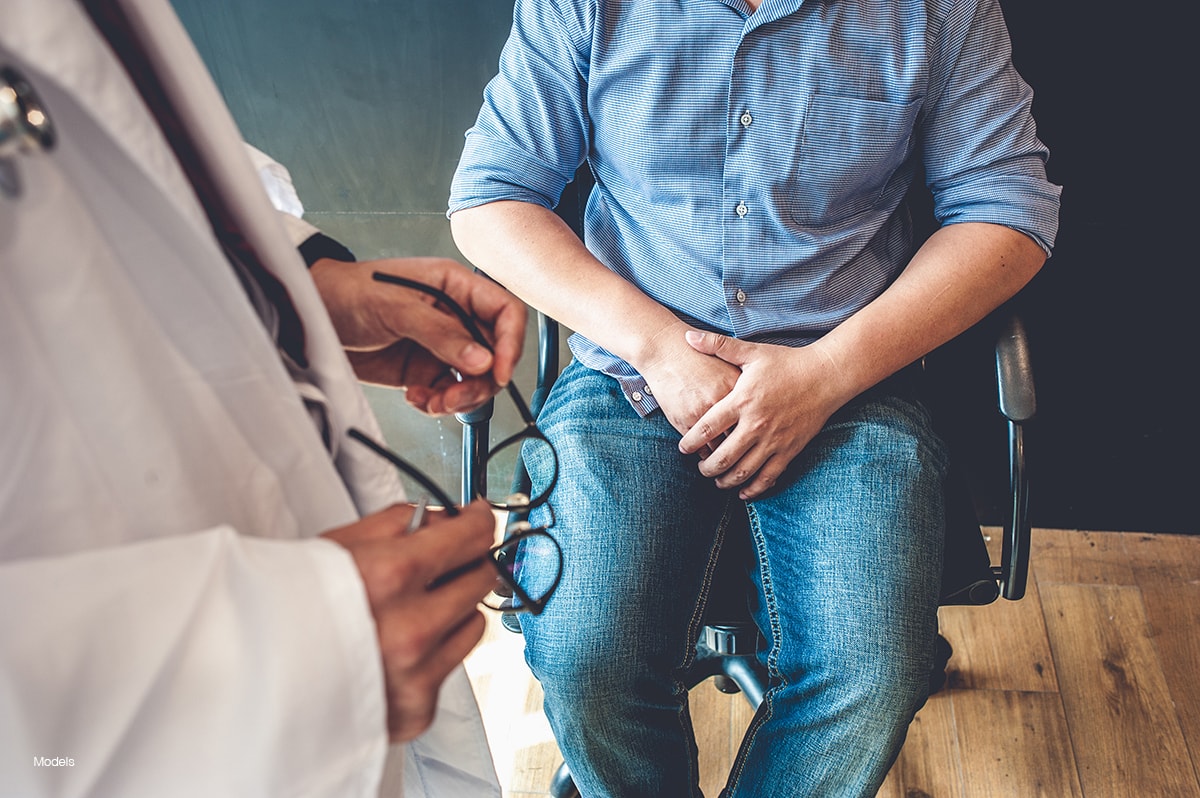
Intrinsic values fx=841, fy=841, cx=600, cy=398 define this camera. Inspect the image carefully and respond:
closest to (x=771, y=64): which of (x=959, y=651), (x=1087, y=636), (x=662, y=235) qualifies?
(x=662, y=235)

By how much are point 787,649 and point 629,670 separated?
0.73 feet

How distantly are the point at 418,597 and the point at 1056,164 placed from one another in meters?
1.45

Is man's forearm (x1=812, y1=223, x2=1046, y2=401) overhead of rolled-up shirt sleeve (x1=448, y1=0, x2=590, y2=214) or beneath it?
beneath

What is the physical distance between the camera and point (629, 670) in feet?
3.48

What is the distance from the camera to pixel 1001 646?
1.75 m

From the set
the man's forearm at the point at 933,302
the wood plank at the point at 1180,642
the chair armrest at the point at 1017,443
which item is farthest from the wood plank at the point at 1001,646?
the man's forearm at the point at 933,302

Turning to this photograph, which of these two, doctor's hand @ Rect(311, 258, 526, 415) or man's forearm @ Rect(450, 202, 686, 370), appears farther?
man's forearm @ Rect(450, 202, 686, 370)

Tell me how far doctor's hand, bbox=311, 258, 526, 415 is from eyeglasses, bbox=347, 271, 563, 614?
0.06 feet

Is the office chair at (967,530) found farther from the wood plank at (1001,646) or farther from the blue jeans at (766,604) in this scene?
the wood plank at (1001,646)

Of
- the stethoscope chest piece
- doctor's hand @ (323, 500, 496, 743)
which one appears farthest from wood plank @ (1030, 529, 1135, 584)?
the stethoscope chest piece

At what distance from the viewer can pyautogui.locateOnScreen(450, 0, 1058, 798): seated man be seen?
1074 millimetres

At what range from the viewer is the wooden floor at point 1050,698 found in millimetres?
1537

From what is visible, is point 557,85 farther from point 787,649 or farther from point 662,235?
point 787,649

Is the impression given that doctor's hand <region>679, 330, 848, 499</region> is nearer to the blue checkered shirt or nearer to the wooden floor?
the blue checkered shirt
